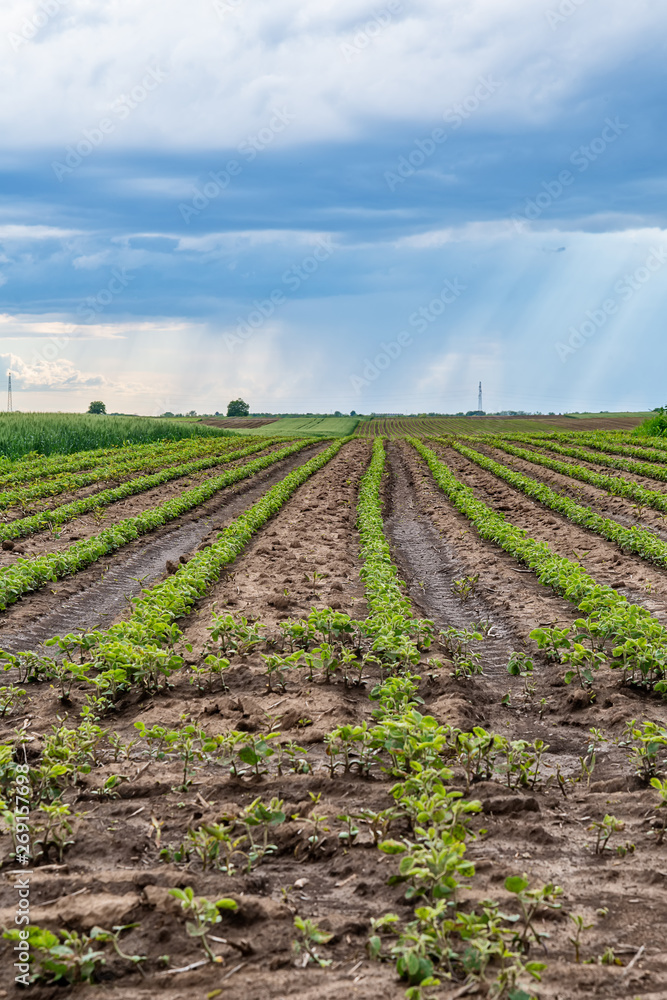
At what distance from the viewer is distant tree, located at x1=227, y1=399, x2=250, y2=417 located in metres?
103

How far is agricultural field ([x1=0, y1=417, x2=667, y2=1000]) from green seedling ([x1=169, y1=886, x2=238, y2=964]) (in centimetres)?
2

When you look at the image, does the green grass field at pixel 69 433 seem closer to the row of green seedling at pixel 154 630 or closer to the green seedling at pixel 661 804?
the row of green seedling at pixel 154 630

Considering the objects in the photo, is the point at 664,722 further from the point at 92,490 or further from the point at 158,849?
the point at 92,490

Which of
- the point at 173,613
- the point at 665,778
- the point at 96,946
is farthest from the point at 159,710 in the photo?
the point at 665,778

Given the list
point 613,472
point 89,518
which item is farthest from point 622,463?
point 89,518

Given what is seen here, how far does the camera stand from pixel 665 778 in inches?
189

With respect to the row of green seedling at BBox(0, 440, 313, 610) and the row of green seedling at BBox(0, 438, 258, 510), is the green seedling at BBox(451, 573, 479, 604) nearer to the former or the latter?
the row of green seedling at BBox(0, 440, 313, 610)

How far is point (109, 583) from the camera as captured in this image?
11148mm

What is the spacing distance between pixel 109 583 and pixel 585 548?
772 cm

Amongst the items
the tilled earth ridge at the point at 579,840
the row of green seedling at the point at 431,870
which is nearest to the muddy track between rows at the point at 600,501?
the tilled earth ridge at the point at 579,840

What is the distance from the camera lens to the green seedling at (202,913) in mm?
2959

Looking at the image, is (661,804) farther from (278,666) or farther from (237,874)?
(278,666)

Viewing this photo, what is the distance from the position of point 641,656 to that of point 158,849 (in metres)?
4.14

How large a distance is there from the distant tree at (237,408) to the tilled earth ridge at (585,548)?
83942 mm
